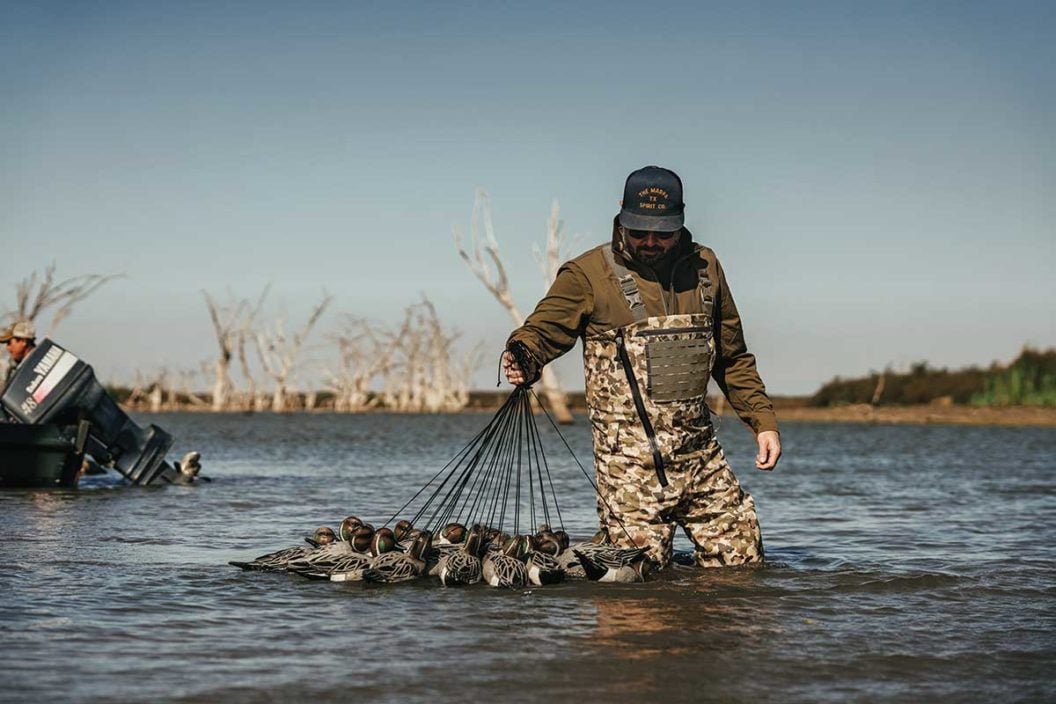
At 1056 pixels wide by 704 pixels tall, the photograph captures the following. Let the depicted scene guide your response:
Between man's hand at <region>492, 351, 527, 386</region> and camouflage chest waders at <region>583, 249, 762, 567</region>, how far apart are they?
691mm

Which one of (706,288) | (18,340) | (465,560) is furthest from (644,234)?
(18,340)

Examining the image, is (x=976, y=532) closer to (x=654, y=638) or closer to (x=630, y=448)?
(x=630, y=448)

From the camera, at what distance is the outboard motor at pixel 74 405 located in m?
14.9

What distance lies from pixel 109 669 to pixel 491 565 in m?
2.79

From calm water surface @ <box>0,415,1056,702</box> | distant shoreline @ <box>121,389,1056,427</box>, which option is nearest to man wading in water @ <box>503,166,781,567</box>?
calm water surface @ <box>0,415,1056,702</box>

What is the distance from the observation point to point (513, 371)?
707 cm

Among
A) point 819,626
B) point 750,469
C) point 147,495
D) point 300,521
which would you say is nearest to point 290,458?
point 750,469

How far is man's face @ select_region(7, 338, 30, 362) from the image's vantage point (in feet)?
49.9

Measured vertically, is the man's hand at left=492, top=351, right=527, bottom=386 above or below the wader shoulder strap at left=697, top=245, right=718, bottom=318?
below

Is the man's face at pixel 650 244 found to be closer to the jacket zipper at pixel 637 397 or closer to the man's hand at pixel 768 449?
the jacket zipper at pixel 637 397

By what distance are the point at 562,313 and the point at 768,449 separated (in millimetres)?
1444

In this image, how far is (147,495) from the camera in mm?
14609

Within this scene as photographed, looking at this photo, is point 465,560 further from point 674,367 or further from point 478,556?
point 674,367

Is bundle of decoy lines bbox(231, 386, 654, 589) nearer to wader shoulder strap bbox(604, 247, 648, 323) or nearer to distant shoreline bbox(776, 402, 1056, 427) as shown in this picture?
wader shoulder strap bbox(604, 247, 648, 323)
